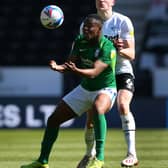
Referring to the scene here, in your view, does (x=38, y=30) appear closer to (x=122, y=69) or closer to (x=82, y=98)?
(x=122, y=69)

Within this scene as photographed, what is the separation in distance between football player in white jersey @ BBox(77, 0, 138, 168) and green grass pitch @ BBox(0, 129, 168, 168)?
543 mm

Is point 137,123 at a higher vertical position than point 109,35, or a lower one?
lower

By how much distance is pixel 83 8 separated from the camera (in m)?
29.7

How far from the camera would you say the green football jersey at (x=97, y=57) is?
9.79m

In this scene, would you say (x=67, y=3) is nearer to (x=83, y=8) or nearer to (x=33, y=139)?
(x=83, y=8)

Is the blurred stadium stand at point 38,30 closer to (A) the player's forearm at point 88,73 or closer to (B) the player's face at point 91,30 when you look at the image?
(B) the player's face at point 91,30

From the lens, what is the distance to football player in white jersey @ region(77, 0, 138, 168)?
34.9 ft

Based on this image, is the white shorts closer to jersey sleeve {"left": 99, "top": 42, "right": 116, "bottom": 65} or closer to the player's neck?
jersey sleeve {"left": 99, "top": 42, "right": 116, "bottom": 65}

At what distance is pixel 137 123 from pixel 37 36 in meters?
8.38

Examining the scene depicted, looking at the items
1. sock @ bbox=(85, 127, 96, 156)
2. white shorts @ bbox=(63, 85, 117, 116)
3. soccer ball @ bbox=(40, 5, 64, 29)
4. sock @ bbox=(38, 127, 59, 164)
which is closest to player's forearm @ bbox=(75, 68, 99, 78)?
white shorts @ bbox=(63, 85, 117, 116)

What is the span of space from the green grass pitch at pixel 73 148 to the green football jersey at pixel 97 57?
1561 millimetres

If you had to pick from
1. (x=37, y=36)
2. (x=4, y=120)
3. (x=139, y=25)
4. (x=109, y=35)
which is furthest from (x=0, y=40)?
(x=109, y=35)

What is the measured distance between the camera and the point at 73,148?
48.6ft

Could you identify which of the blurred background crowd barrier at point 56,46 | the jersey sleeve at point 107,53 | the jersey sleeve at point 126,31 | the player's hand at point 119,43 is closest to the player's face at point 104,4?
the jersey sleeve at point 126,31
